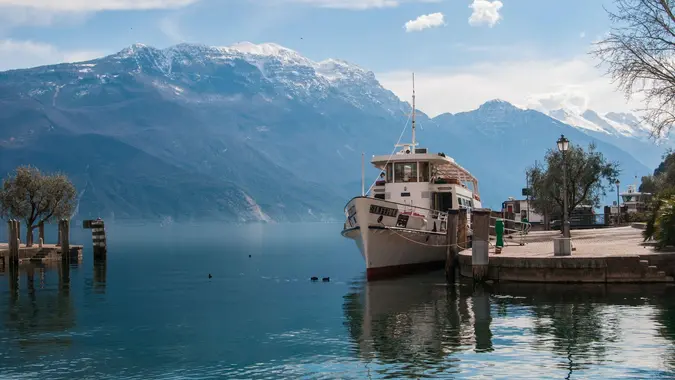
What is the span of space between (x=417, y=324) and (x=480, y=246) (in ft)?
27.7

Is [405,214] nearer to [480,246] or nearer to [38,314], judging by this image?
[480,246]

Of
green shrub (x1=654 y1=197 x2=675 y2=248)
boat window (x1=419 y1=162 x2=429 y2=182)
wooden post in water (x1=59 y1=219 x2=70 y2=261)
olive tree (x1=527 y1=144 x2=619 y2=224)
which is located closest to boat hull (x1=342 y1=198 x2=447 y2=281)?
boat window (x1=419 y1=162 x2=429 y2=182)

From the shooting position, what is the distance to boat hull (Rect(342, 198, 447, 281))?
3837 cm

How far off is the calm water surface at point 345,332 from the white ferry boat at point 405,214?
2.00m

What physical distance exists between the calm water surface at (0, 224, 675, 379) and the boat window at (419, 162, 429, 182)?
325 inches

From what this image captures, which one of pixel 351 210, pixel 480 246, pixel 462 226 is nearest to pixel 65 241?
pixel 351 210

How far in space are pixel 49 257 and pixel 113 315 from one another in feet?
106

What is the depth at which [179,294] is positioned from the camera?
3741 centimetres

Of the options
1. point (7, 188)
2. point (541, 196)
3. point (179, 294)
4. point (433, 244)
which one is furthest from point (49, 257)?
point (541, 196)

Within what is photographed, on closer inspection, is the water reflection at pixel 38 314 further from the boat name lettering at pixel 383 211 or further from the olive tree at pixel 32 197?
the olive tree at pixel 32 197

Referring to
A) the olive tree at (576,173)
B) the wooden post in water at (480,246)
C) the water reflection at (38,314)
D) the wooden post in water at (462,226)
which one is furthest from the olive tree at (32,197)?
the olive tree at (576,173)

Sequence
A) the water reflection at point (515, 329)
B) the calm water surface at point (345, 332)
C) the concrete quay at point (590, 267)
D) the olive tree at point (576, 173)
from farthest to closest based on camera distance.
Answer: the olive tree at point (576, 173) < the concrete quay at point (590, 267) < the calm water surface at point (345, 332) < the water reflection at point (515, 329)

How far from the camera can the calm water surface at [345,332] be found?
1786cm

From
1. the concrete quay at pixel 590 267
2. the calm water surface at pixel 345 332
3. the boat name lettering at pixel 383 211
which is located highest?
the boat name lettering at pixel 383 211
